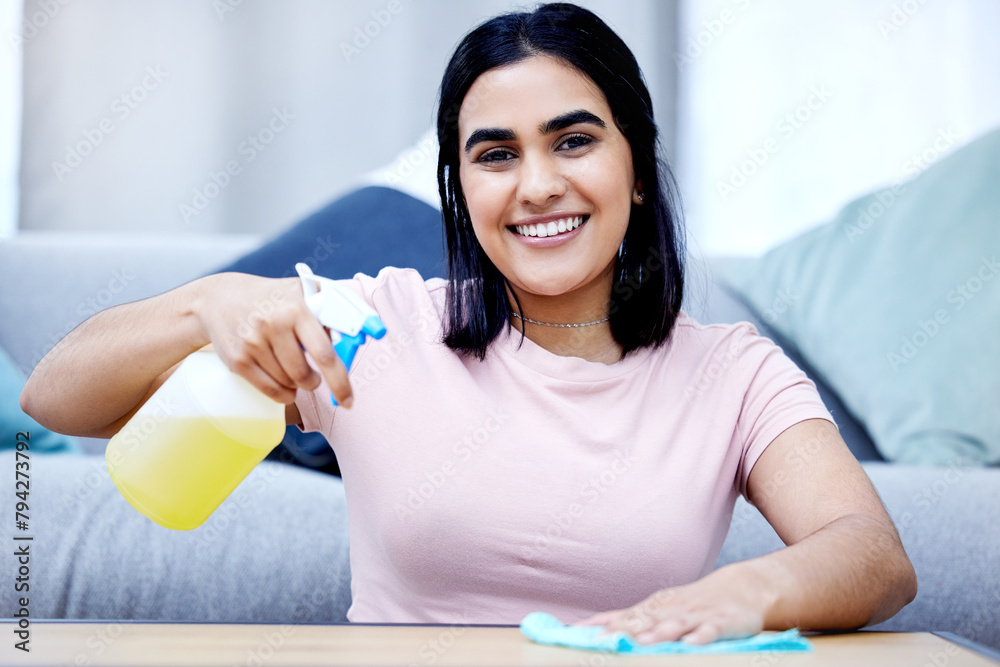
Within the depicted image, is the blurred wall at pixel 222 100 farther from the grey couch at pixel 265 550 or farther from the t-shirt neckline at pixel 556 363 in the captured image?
the t-shirt neckline at pixel 556 363

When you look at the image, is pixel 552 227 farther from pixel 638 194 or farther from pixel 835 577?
pixel 835 577

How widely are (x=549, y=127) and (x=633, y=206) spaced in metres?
0.23

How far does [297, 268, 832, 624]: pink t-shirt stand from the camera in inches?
36.4

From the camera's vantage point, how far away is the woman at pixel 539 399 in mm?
889

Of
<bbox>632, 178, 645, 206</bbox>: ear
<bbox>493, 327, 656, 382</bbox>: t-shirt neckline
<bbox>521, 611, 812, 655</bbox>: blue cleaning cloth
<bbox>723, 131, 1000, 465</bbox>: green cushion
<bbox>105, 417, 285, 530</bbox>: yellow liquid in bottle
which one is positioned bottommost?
<bbox>723, 131, 1000, 465</bbox>: green cushion

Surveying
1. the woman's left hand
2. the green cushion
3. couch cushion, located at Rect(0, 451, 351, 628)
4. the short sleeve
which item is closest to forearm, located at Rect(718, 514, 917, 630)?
the woman's left hand

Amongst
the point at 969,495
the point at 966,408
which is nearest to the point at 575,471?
the point at 969,495

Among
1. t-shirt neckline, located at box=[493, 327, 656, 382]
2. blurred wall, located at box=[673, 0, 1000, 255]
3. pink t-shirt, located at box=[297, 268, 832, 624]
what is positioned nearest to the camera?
pink t-shirt, located at box=[297, 268, 832, 624]

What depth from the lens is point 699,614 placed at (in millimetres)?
605

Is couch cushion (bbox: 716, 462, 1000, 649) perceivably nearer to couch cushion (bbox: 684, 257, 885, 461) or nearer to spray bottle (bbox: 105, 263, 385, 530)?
couch cushion (bbox: 684, 257, 885, 461)

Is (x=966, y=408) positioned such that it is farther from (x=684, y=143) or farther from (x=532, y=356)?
(x=684, y=143)

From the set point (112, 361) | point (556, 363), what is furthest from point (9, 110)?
point (556, 363)

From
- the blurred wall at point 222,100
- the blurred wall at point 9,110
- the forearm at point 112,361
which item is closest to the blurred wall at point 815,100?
the blurred wall at point 222,100

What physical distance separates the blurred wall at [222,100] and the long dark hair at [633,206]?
1523 mm
